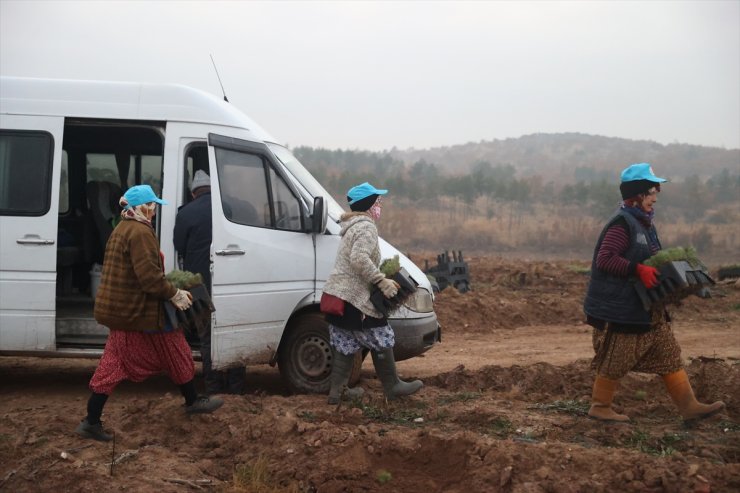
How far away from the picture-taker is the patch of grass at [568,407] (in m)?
6.10

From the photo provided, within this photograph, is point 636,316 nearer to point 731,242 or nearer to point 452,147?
point 731,242

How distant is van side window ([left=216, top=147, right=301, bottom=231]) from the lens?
22.6 ft

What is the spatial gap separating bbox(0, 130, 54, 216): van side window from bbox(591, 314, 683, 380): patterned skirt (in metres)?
5.05

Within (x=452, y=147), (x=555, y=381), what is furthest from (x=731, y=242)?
(x=452, y=147)

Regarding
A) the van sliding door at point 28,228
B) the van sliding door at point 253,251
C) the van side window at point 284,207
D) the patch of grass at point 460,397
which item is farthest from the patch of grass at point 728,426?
the van sliding door at point 28,228

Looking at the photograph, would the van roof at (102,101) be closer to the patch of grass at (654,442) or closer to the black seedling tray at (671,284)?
the black seedling tray at (671,284)

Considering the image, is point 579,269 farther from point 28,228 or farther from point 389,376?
point 28,228

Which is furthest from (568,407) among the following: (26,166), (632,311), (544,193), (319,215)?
(544,193)

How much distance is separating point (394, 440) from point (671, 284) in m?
2.21

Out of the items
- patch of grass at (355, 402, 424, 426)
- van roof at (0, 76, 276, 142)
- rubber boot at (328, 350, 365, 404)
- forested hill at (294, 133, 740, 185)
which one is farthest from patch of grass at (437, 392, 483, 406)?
forested hill at (294, 133, 740, 185)

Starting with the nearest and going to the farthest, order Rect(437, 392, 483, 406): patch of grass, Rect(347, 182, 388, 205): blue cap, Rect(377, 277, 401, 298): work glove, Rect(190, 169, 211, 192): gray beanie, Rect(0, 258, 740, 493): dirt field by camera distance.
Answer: Rect(0, 258, 740, 493): dirt field
Rect(377, 277, 401, 298): work glove
Rect(347, 182, 388, 205): blue cap
Rect(437, 392, 483, 406): patch of grass
Rect(190, 169, 211, 192): gray beanie

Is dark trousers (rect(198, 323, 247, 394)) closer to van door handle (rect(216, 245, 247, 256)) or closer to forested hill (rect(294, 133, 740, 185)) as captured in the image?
van door handle (rect(216, 245, 247, 256))

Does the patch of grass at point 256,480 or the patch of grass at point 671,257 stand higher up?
the patch of grass at point 671,257

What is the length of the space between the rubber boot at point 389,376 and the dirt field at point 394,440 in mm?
116
